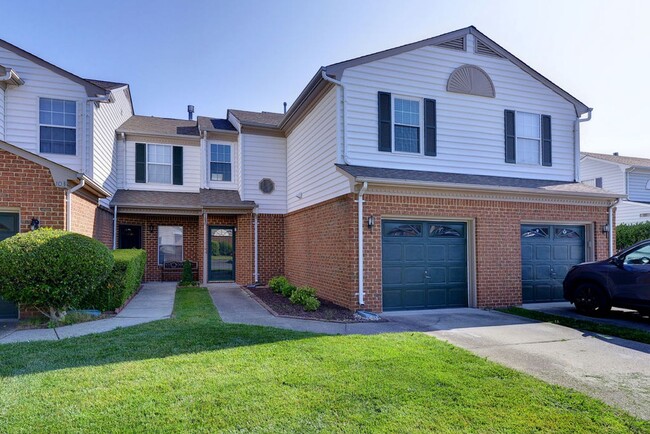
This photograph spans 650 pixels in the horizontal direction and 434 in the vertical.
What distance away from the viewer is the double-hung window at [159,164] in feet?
52.1

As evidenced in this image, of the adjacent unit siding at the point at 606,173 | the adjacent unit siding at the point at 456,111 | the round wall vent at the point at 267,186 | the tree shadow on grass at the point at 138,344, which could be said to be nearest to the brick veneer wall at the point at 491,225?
Answer: the adjacent unit siding at the point at 456,111

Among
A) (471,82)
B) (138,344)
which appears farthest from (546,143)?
(138,344)

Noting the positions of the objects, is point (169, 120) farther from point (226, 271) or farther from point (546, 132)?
point (546, 132)

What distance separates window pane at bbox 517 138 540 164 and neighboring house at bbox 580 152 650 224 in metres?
14.4

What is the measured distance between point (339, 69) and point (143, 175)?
9.67 metres

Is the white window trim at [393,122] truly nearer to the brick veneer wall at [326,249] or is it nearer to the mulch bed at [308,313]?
the brick veneer wall at [326,249]

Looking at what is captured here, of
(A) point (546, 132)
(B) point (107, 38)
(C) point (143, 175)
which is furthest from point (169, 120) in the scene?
(A) point (546, 132)

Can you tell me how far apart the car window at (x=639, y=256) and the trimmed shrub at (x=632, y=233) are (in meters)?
12.7

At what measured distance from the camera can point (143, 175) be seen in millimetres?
15750

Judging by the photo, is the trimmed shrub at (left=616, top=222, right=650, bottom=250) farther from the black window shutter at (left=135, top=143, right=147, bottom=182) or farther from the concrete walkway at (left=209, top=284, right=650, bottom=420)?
the black window shutter at (left=135, top=143, right=147, bottom=182)

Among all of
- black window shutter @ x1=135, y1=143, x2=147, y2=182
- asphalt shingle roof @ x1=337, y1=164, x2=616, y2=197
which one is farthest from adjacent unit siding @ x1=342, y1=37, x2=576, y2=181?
black window shutter @ x1=135, y1=143, x2=147, y2=182

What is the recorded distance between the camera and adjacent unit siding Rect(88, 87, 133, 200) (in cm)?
1245

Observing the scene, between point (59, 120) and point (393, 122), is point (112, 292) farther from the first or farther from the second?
point (393, 122)

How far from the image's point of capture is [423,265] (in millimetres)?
10039
